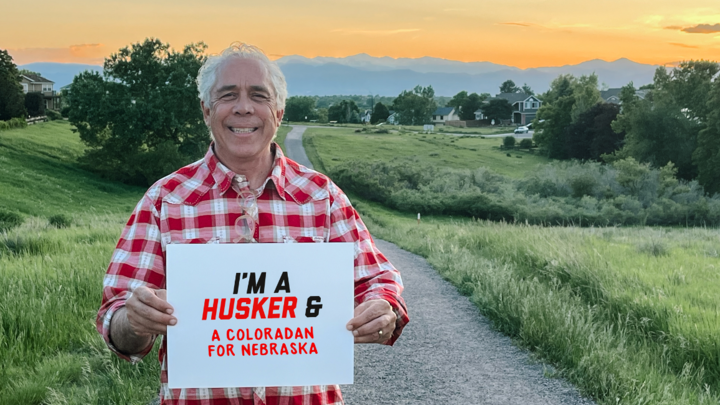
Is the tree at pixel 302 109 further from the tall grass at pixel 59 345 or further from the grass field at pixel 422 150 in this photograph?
the tall grass at pixel 59 345

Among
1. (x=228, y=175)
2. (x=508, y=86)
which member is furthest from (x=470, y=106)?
(x=228, y=175)

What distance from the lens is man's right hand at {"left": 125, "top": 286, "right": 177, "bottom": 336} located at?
2.26 metres

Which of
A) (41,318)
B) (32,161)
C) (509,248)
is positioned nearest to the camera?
(41,318)

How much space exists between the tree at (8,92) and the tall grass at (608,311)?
4764 centimetres

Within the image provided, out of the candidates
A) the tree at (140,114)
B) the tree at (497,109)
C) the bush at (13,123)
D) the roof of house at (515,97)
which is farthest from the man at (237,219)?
the roof of house at (515,97)

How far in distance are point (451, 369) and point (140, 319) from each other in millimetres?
4687

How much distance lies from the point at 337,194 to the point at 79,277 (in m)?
6.35

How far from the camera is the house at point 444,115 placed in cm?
12094

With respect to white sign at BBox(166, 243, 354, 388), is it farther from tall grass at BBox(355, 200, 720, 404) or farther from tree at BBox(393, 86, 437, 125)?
tree at BBox(393, 86, 437, 125)

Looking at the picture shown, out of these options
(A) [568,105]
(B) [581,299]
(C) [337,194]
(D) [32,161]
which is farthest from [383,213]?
(A) [568,105]

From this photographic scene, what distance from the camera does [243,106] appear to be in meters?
2.68

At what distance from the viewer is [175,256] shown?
2.33m

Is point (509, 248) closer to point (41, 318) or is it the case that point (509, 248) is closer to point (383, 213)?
point (41, 318)

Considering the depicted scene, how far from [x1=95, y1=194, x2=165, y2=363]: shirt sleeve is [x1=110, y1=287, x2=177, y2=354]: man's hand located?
46 millimetres
